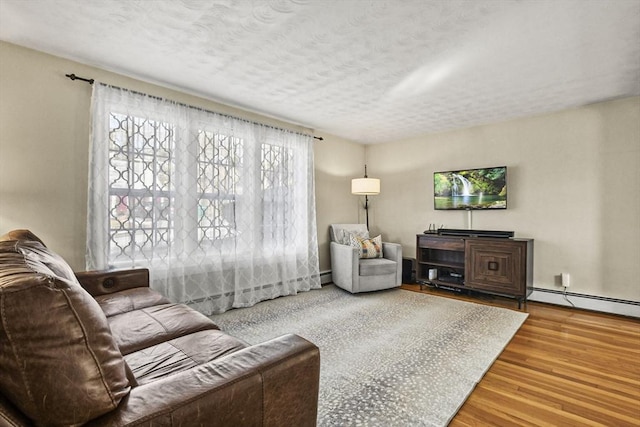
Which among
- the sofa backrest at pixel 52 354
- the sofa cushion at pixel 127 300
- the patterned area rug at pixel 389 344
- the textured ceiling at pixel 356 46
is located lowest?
the patterned area rug at pixel 389 344

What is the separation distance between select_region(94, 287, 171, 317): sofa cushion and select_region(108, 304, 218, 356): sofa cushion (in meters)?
0.07

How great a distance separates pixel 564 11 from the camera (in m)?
1.88

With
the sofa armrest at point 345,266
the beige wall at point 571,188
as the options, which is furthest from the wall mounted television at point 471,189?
the sofa armrest at point 345,266

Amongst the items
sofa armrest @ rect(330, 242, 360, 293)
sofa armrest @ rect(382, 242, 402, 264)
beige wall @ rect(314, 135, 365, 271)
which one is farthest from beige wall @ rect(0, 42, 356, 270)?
sofa armrest @ rect(382, 242, 402, 264)

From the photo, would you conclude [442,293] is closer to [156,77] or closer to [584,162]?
[584,162]

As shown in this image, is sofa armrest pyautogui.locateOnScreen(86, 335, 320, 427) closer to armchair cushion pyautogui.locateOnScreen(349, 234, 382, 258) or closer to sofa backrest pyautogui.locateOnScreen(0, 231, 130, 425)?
sofa backrest pyautogui.locateOnScreen(0, 231, 130, 425)

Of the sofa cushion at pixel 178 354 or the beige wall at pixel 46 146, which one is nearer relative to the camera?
the sofa cushion at pixel 178 354

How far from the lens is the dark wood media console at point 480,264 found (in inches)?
139

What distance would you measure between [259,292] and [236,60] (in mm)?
2534

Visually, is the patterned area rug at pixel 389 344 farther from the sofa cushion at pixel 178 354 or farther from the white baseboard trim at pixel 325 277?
the sofa cushion at pixel 178 354

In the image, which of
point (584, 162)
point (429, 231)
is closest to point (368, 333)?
point (429, 231)

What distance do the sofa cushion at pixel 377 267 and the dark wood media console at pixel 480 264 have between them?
1.56ft

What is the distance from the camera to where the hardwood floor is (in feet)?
5.52

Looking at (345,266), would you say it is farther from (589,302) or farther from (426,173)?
(589,302)
